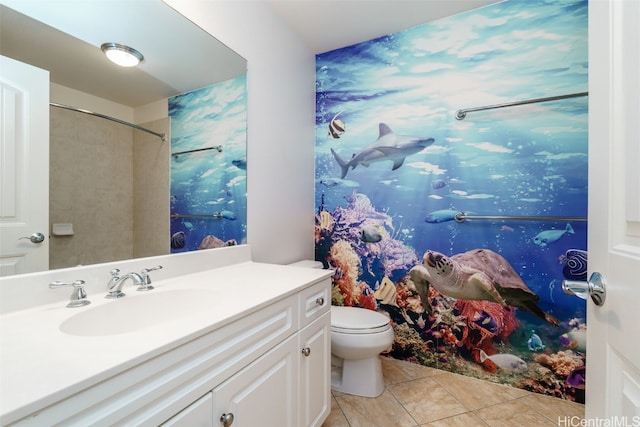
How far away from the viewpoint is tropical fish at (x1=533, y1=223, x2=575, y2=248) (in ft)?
5.11

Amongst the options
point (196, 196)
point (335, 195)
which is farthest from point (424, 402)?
point (196, 196)

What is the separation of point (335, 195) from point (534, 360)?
163cm

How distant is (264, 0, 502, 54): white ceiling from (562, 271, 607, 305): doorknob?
181 cm

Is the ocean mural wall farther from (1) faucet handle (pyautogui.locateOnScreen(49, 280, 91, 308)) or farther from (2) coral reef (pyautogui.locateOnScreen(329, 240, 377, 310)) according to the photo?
(1) faucet handle (pyautogui.locateOnScreen(49, 280, 91, 308))

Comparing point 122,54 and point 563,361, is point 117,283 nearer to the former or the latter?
point 122,54

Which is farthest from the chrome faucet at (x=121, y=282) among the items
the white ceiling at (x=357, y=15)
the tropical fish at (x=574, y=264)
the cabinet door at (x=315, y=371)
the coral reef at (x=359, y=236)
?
the tropical fish at (x=574, y=264)

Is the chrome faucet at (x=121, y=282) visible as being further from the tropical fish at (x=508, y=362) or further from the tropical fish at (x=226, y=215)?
the tropical fish at (x=508, y=362)

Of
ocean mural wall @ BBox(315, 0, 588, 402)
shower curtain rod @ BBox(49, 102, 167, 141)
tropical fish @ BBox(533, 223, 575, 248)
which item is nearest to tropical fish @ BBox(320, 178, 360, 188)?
ocean mural wall @ BBox(315, 0, 588, 402)

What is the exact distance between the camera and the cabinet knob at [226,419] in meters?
0.72

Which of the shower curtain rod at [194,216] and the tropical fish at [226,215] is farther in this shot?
the tropical fish at [226,215]

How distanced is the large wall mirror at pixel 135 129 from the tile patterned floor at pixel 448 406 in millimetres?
1137

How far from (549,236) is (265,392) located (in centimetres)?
172

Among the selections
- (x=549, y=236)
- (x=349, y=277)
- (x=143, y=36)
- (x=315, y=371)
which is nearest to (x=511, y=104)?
(x=549, y=236)

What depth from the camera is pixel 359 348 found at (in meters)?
1.51
